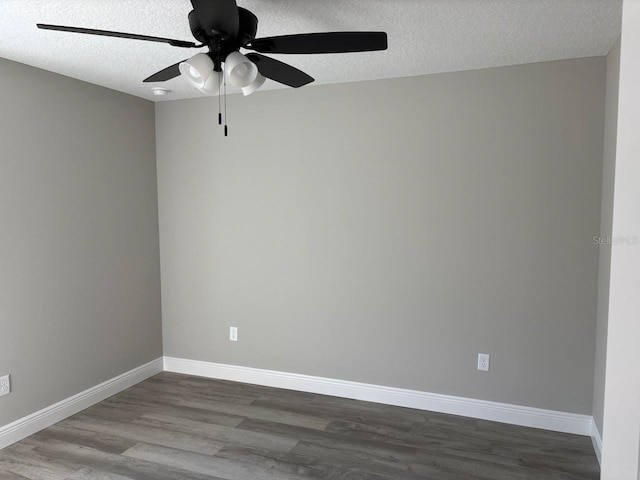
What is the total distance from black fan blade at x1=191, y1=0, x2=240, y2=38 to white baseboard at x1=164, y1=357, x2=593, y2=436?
2694 millimetres

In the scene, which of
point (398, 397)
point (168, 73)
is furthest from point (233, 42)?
point (398, 397)

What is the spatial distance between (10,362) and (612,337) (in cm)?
328

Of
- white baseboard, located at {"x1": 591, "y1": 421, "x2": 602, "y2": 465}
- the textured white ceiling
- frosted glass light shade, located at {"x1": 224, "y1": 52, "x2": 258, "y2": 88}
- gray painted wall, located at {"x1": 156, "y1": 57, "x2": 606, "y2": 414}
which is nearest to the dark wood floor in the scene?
white baseboard, located at {"x1": 591, "y1": 421, "x2": 602, "y2": 465}

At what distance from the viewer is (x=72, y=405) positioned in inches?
132

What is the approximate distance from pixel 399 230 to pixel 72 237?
7.62 feet

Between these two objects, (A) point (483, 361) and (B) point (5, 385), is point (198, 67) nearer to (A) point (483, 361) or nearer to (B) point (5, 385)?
(B) point (5, 385)

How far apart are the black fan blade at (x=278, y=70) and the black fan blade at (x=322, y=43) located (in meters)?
0.11

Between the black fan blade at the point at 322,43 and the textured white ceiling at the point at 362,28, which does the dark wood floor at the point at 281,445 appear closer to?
the black fan blade at the point at 322,43

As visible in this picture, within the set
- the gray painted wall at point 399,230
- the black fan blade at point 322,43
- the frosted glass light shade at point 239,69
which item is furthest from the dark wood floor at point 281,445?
the black fan blade at point 322,43

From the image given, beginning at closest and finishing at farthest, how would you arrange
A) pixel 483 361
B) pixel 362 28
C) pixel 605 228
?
pixel 362 28 → pixel 605 228 → pixel 483 361

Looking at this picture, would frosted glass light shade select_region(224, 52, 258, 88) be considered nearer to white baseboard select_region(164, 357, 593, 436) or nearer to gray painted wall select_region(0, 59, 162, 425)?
gray painted wall select_region(0, 59, 162, 425)

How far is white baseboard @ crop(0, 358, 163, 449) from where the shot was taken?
9.66 ft

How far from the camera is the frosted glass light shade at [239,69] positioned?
1.91m

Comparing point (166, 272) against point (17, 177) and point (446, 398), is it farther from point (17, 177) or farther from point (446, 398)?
point (446, 398)
